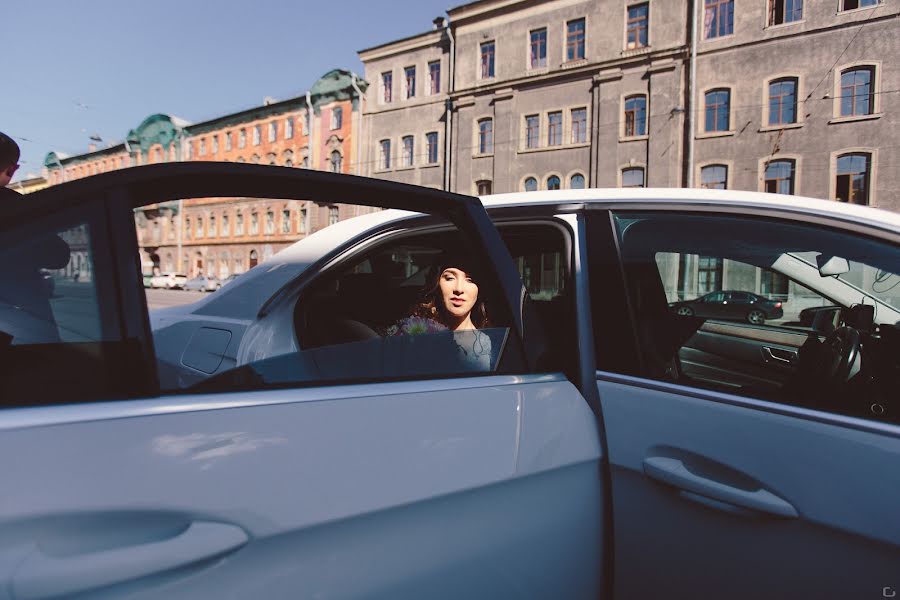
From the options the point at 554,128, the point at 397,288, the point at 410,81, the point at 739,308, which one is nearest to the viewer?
the point at 397,288

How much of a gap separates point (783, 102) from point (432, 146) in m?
14.3

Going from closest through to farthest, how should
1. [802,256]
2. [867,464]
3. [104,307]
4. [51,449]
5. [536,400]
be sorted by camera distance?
1. [51,449]
2. [104,307]
3. [867,464]
4. [536,400]
5. [802,256]

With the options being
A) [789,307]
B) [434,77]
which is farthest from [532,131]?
[789,307]

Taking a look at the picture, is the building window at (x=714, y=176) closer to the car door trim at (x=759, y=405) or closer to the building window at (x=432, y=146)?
the building window at (x=432, y=146)

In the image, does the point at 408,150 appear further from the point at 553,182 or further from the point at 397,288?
the point at 397,288

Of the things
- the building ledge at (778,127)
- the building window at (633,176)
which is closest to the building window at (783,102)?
the building ledge at (778,127)

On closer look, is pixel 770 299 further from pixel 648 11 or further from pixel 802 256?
pixel 648 11

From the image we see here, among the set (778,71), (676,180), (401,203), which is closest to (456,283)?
(401,203)

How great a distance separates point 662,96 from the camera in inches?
698

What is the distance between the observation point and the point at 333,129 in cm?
2669

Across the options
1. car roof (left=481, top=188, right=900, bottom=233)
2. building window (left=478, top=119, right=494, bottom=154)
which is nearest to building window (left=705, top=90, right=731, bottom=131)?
building window (left=478, top=119, right=494, bottom=154)

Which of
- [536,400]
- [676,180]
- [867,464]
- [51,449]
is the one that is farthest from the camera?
[676,180]

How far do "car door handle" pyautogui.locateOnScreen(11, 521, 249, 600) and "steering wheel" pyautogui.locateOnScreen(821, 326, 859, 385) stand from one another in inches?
62.7

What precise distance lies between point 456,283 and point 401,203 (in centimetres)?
73
